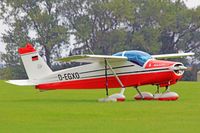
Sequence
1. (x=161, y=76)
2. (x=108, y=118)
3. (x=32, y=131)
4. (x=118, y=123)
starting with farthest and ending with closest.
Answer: (x=161, y=76), (x=108, y=118), (x=118, y=123), (x=32, y=131)

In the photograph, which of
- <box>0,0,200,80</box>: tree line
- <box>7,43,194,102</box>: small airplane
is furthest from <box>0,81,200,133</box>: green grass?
<box>0,0,200,80</box>: tree line

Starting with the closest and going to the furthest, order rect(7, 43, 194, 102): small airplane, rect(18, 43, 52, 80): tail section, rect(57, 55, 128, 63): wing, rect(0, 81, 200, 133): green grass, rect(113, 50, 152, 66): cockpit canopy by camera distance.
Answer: rect(0, 81, 200, 133): green grass < rect(57, 55, 128, 63): wing < rect(7, 43, 194, 102): small airplane < rect(113, 50, 152, 66): cockpit canopy < rect(18, 43, 52, 80): tail section

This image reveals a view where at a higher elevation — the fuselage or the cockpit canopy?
the cockpit canopy

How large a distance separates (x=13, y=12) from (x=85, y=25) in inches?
359

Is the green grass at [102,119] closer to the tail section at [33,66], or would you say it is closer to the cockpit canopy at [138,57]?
the cockpit canopy at [138,57]

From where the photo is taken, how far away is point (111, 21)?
85188mm

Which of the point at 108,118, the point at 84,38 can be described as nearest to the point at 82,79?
the point at 108,118

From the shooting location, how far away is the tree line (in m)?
82.3

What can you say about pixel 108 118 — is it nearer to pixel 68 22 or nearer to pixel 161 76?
pixel 161 76

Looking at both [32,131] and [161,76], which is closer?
[32,131]

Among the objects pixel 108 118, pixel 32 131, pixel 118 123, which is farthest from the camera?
pixel 108 118

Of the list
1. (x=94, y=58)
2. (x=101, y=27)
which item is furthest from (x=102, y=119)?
(x=101, y=27)

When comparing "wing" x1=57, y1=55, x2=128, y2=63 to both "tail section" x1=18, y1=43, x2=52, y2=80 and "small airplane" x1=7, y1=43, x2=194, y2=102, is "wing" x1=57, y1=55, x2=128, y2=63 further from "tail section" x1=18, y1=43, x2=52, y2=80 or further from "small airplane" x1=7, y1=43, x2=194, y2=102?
"tail section" x1=18, y1=43, x2=52, y2=80

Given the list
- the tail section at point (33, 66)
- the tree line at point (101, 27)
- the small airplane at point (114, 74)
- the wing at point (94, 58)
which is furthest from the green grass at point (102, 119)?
the tree line at point (101, 27)
